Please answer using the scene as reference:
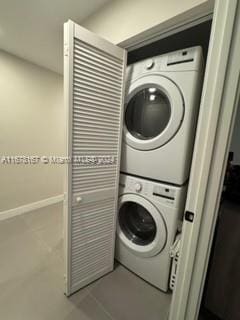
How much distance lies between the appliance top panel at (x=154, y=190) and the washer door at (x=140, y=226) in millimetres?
54

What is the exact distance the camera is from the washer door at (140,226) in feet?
3.94

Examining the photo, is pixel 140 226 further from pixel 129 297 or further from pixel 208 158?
pixel 208 158

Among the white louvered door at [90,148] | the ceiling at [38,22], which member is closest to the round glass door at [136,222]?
the white louvered door at [90,148]

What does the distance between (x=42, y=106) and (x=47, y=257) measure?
1.93m

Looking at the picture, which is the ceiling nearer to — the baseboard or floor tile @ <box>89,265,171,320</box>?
the baseboard

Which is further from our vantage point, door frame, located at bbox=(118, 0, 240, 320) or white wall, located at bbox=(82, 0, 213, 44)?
white wall, located at bbox=(82, 0, 213, 44)

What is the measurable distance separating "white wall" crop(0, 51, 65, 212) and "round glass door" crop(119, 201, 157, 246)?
1640 mm

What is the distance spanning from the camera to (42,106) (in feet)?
7.64

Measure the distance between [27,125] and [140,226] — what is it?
1.97 m

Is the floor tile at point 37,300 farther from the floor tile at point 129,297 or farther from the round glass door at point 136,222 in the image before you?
the round glass door at point 136,222

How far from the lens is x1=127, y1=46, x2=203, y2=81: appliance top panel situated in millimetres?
985

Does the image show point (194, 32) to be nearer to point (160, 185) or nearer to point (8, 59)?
Answer: point (160, 185)

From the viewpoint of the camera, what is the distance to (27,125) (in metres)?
2.23

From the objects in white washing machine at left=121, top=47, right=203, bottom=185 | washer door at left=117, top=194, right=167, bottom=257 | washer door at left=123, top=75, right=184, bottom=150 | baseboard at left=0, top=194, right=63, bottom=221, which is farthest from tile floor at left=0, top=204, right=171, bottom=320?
washer door at left=123, top=75, right=184, bottom=150
